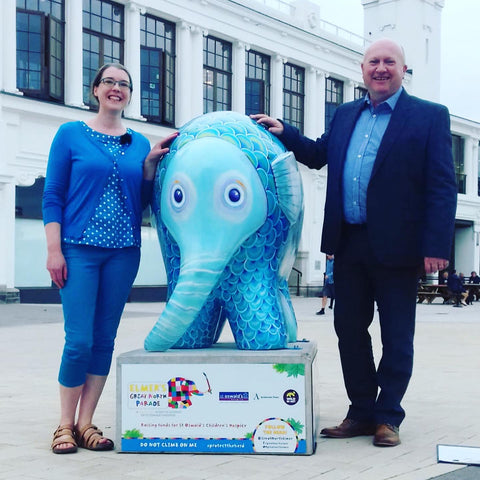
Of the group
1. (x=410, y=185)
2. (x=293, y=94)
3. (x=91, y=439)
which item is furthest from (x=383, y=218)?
(x=293, y=94)

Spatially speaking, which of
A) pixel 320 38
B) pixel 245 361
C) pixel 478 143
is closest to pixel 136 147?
pixel 245 361

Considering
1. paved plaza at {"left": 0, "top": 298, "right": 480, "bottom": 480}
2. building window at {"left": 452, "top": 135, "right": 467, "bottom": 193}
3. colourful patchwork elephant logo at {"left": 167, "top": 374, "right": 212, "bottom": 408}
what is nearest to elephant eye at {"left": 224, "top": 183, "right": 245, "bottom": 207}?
colourful patchwork elephant logo at {"left": 167, "top": 374, "right": 212, "bottom": 408}

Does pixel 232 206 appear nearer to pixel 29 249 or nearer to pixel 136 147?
pixel 136 147

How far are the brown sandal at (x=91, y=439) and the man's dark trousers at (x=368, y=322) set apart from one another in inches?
53.5

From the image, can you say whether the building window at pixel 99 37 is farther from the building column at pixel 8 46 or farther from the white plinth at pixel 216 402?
the white plinth at pixel 216 402

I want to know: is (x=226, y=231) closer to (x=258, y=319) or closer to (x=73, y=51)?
(x=258, y=319)

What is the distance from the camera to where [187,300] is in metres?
4.04

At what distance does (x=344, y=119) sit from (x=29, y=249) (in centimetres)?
1606

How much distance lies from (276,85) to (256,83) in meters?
0.94

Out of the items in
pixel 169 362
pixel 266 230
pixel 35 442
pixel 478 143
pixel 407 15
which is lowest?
pixel 35 442

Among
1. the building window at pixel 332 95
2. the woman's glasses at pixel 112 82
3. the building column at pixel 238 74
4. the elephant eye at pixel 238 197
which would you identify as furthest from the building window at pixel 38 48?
the elephant eye at pixel 238 197

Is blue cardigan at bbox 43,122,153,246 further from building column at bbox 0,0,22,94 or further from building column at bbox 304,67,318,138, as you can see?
building column at bbox 304,67,318,138

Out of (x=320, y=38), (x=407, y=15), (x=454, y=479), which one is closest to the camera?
(x=454, y=479)

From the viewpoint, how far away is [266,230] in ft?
13.7
